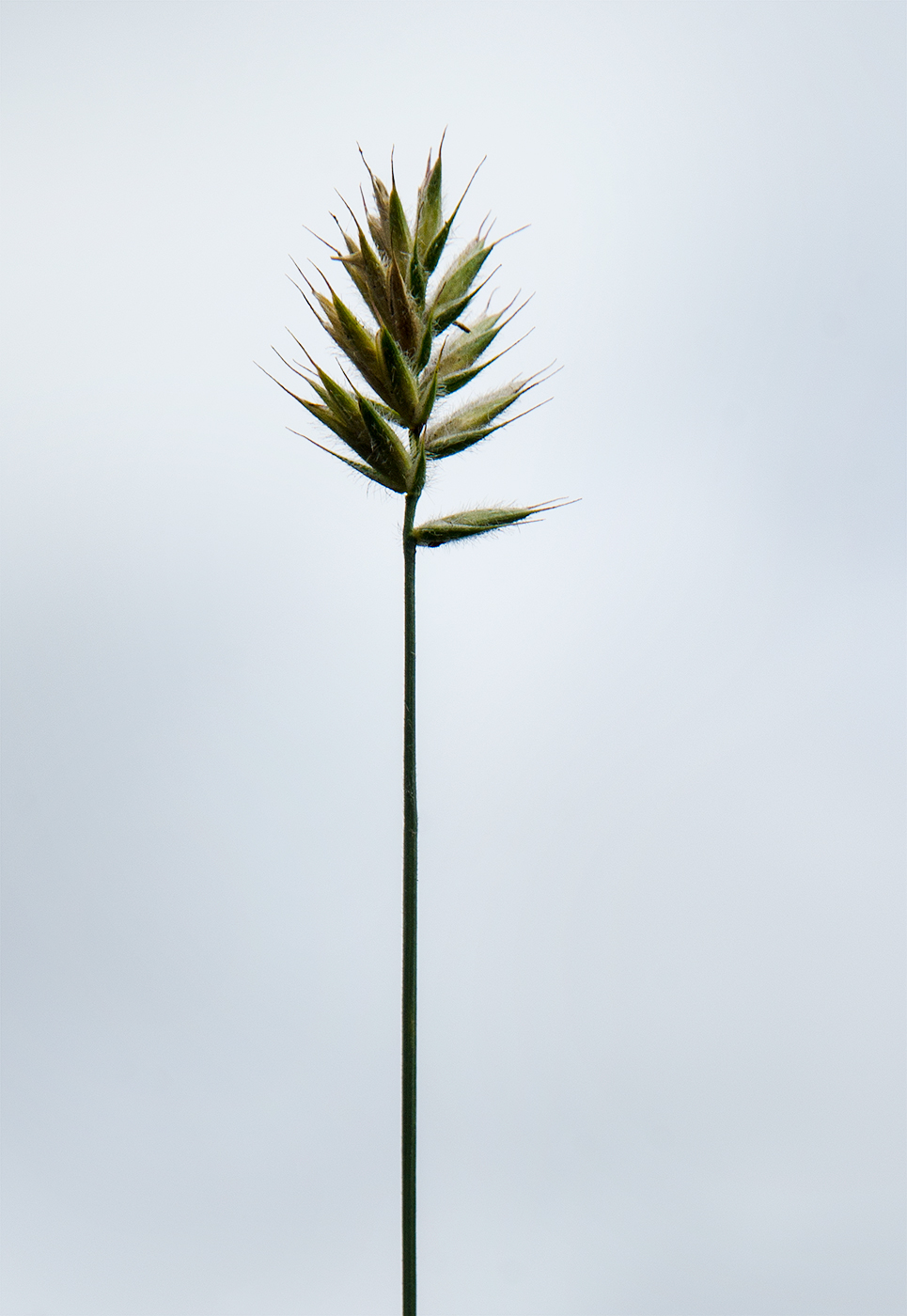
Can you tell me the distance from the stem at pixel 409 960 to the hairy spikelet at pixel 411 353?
46 cm

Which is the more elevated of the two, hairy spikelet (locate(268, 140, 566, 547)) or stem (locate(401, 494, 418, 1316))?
hairy spikelet (locate(268, 140, 566, 547))

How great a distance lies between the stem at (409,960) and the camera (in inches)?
112

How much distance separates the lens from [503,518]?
3369 mm

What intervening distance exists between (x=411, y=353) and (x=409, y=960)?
187 cm

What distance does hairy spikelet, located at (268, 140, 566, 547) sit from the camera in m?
3.27

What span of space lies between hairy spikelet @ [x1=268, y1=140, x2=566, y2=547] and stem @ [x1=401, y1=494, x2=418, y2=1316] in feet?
1.51

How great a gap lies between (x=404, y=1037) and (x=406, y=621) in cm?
116

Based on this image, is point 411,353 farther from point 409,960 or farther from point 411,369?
point 409,960

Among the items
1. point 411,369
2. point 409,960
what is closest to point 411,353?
point 411,369

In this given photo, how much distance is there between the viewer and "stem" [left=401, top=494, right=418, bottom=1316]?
9.36ft

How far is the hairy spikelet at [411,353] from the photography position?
3271mm

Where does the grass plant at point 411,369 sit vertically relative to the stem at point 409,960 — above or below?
above

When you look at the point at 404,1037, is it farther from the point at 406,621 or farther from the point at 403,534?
the point at 403,534

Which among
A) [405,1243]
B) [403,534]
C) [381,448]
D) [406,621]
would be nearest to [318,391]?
[381,448]
